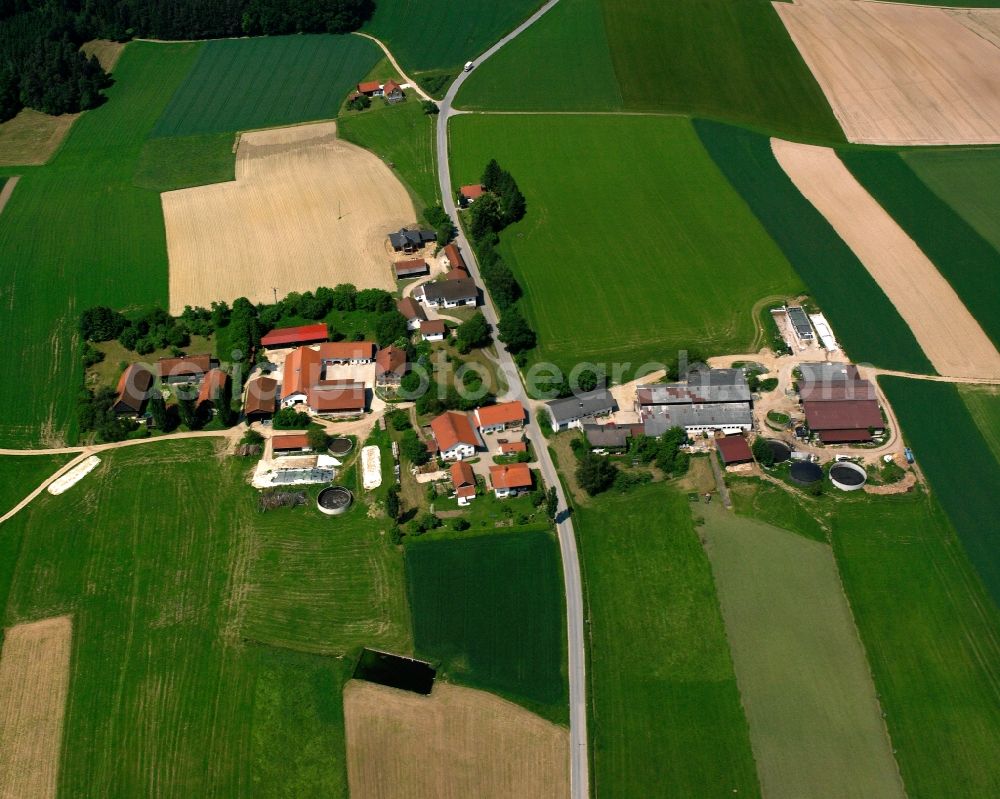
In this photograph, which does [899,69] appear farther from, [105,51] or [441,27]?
[105,51]

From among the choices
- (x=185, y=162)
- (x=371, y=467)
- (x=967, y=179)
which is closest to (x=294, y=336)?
(x=371, y=467)

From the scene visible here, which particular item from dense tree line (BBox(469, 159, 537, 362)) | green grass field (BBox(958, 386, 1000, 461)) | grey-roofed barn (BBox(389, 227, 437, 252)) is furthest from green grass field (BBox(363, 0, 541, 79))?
green grass field (BBox(958, 386, 1000, 461))

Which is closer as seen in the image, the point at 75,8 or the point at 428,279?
the point at 428,279

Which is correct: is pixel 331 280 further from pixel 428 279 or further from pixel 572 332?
pixel 572 332

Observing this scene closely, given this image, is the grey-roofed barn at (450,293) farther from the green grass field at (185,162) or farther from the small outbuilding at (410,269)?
the green grass field at (185,162)

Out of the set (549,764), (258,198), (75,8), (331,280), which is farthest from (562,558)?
(75,8)

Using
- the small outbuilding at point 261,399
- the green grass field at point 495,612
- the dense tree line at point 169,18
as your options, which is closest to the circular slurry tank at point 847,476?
the green grass field at point 495,612
